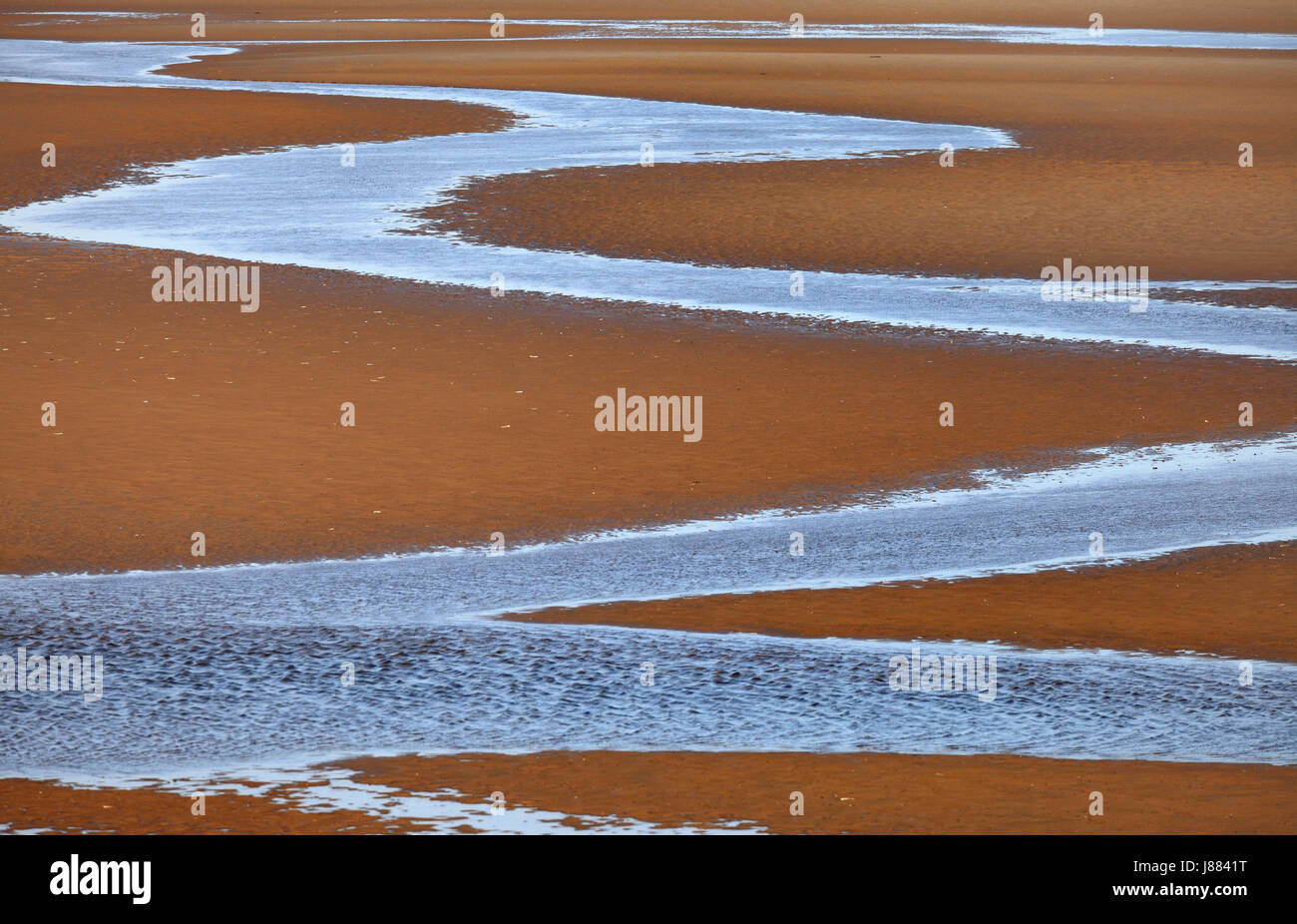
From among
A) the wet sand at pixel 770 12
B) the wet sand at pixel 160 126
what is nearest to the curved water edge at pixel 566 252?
the wet sand at pixel 160 126

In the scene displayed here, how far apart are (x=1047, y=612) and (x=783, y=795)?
287cm

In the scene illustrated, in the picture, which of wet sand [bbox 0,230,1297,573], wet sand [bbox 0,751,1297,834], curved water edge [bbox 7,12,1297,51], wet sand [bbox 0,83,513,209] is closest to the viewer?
wet sand [bbox 0,751,1297,834]

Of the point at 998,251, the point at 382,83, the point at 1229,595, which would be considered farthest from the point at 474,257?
the point at 382,83

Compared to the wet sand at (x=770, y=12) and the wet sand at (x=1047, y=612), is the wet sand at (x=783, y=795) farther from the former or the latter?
the wet sand at (x=770, y=12)

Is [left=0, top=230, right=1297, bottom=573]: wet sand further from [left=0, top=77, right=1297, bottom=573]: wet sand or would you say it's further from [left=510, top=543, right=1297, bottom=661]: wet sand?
[left=510, top=543, right=1297, bottom=661]: wet sand

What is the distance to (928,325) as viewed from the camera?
55.4 ft

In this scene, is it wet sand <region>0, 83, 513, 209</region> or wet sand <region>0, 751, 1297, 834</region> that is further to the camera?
wet sand <region>0, 83, 513, 209</region>

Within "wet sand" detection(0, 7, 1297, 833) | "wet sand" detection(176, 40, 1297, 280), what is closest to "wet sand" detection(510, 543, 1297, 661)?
"wet sand" detection(0, 7, 1297, 833)

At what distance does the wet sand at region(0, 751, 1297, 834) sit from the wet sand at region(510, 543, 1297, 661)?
1.67 meters

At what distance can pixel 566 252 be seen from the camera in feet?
67.9

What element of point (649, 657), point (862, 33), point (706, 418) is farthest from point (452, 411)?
point (862, 33)

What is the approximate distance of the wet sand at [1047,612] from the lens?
29.5ft

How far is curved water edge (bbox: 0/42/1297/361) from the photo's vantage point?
57.0 feet

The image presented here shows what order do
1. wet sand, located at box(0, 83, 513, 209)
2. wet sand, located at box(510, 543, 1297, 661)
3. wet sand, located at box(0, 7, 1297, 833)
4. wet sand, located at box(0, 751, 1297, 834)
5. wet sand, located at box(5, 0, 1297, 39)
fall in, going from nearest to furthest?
wet sand, located at box(0, 751, 1297, 834), wet sand, located at box(0, 7, 1297, 833), wet sand, located at box(510, 543, 1297, 661), wet sand, located at box(0, 83, 513, 209), wet sand, located at box(5, 0, 1297, 39)
